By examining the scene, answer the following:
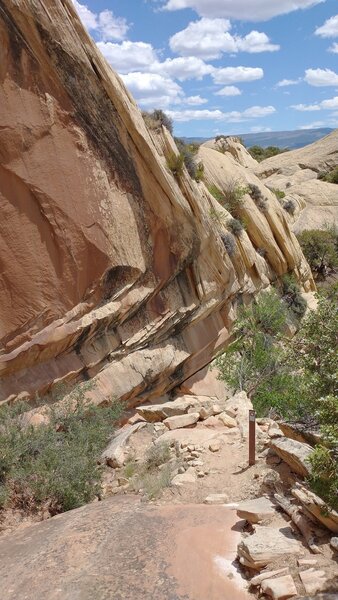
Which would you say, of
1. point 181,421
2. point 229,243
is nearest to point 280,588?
point 181,421

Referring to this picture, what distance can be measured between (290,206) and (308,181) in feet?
24.3

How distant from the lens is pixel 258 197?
2258 centimetres

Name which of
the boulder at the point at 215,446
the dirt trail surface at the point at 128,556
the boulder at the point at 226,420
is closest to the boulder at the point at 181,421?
the boulder at the point at 226,420

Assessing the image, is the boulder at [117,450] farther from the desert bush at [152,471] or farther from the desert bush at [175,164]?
the desert bush at [175,164]

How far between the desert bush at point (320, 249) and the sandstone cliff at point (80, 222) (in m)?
13.5

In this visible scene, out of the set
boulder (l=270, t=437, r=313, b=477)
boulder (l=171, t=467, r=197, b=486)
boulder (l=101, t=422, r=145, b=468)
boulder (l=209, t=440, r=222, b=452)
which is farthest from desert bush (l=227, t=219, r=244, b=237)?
boulder (l=270, t=437, r=313, b=477)

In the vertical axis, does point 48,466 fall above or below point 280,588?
above

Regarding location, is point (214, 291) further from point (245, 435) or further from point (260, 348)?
point (245, 435)

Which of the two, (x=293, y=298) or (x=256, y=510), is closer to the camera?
(x=256, y=510)

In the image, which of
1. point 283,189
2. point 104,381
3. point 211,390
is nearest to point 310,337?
point 104,381

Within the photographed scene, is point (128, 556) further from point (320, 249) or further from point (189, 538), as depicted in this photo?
point (320, 249)

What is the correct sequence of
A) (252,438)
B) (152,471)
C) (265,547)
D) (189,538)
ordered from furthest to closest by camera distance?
(152,471), (252,438), (189,538), (265,547)

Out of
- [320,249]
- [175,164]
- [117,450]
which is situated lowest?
[320,249]

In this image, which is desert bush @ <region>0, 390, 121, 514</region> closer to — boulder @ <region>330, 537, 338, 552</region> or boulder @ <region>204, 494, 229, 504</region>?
boulder @ <region>204, 494, 229, 504</region>
